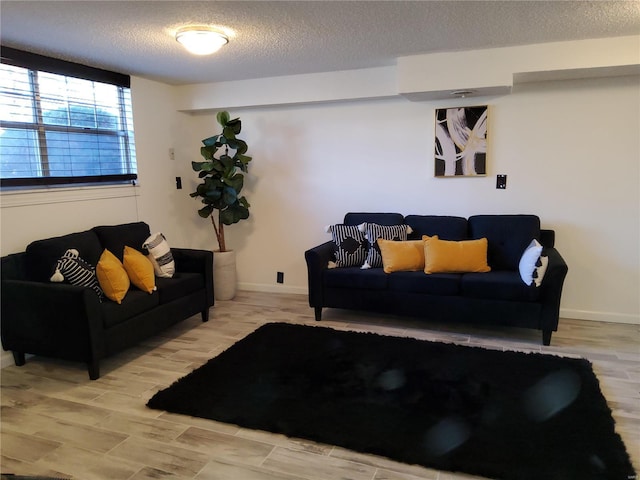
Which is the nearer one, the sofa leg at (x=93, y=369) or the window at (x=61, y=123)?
the sofa leg at (x=93, y=369)

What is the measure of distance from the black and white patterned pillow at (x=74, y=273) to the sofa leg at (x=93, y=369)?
48 centimetres

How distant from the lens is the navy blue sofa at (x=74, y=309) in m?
2.90

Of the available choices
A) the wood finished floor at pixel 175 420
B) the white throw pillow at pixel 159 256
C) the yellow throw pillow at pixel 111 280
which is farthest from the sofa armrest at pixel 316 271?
the yellow throw pillow at pixel 111 280

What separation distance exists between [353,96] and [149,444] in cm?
331

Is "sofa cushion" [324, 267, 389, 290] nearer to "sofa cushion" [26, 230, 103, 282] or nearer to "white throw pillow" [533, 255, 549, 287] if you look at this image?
"white throw pillow" [533, 255, 549, 287]

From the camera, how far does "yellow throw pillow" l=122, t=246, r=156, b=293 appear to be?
3.43 metres

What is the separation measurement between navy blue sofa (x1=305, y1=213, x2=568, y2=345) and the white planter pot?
1.13 m

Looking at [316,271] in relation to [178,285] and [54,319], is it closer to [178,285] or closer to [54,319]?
[178,285]

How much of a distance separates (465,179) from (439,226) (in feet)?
1.75

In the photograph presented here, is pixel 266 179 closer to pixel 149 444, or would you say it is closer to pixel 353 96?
pixel 353 96

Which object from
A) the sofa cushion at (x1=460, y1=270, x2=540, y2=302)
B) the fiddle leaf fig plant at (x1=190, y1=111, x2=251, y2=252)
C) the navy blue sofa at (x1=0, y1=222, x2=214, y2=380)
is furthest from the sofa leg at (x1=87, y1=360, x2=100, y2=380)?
the sofa cushion at (x1=460, y1=270, x2=540, y2=302)

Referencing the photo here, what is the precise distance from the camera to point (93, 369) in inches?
117

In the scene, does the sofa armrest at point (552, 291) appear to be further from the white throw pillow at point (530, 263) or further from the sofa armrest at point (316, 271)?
the sofa armrest at point (316, 271)

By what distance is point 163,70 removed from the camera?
4.12 meters
